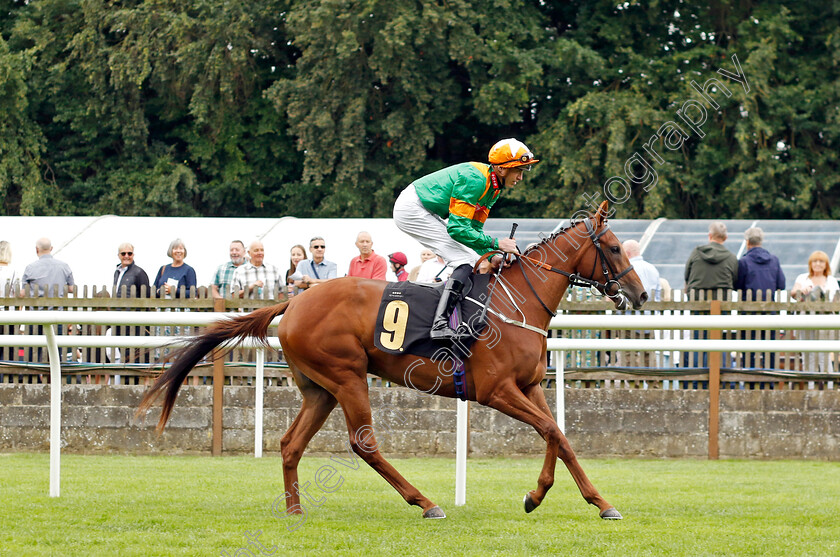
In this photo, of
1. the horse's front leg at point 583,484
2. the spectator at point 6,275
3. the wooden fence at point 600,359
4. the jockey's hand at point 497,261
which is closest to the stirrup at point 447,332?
the jockey's hand at point 497,261

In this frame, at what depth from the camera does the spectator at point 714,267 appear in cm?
1099

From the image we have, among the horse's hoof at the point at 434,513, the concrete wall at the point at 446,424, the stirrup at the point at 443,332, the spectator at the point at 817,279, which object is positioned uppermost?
the spectator at the point at 817,279

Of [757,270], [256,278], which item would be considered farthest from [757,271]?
[256,278]

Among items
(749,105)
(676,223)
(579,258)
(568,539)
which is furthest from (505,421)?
(749,105)

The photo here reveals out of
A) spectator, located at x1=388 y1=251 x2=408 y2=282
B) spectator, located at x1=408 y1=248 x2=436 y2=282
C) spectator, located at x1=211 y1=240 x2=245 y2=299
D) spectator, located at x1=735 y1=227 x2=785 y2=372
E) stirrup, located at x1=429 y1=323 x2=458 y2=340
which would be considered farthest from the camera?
spectator, located at x1=211 y1=240 x2=245 y2=299

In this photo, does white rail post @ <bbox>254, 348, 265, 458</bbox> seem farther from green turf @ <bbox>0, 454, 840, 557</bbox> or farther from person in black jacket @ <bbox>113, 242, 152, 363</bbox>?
person in black jacket @ <bbox>113, 242, 152, 363</bbox>

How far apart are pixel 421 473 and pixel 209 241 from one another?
9453 millimetres

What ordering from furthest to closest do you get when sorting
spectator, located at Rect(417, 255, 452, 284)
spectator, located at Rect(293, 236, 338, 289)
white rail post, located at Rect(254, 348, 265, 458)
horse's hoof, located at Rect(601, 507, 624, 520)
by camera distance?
spectator, located at Rect(293, 236, 338, 289), spectator, located at Rect(417, 255, 452, 284), white rail post, located at Rect(254, 348, 265, 458), horse's hoof, located at Rect(601, 507, 624, 520)

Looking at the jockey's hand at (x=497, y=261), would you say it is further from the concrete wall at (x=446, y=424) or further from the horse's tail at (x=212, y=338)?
the concrete wall at (x=446, y=424)

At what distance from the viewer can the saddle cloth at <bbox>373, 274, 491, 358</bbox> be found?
20.4 ft

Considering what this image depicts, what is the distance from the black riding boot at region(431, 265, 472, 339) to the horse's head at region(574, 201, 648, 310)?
67 cm

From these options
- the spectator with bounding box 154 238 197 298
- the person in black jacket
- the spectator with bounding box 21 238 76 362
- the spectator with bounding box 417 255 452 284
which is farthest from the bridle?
the spectator with bounding box 21 238 76 362

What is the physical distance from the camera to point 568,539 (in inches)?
206

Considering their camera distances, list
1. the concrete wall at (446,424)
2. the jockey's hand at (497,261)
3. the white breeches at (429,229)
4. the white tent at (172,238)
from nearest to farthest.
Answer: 1. the jockey's hand at (497,261)
2. the white breeches at (429,229)
3. the concrete wall at (446,424)
4. the white tent at (172,238)
